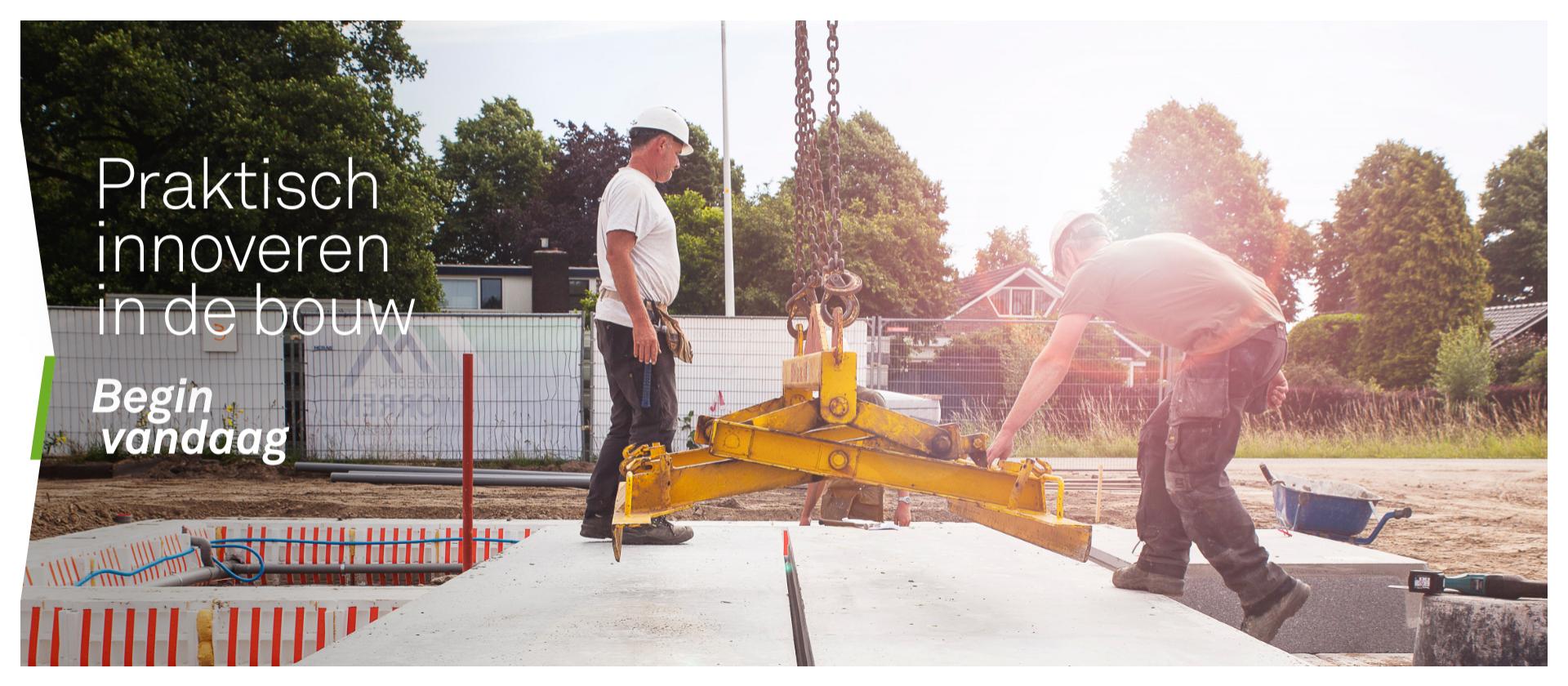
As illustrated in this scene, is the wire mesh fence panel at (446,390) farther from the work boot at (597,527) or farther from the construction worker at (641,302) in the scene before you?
the construction worker at (641,302)

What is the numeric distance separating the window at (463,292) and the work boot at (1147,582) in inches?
993

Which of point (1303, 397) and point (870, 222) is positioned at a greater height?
point (870, 222)

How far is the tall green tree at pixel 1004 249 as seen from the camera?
132ft

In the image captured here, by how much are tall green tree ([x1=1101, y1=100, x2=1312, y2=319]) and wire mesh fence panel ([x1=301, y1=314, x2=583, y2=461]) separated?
52.5 feet

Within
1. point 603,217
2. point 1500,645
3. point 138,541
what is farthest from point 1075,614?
point 138,541

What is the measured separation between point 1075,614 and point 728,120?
13619mm

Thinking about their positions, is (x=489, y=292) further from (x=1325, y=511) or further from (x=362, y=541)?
(x=1325, y=511)

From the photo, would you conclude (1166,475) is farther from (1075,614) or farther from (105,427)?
(105,427)

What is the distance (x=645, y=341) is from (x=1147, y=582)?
185 cm

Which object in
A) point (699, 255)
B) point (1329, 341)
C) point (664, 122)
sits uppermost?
point (699, 255)

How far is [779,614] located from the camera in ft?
9.02

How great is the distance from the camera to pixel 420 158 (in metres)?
15.6

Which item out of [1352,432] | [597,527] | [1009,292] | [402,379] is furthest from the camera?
[1009,292]

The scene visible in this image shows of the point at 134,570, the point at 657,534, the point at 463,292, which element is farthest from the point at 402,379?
the point at 463,292
